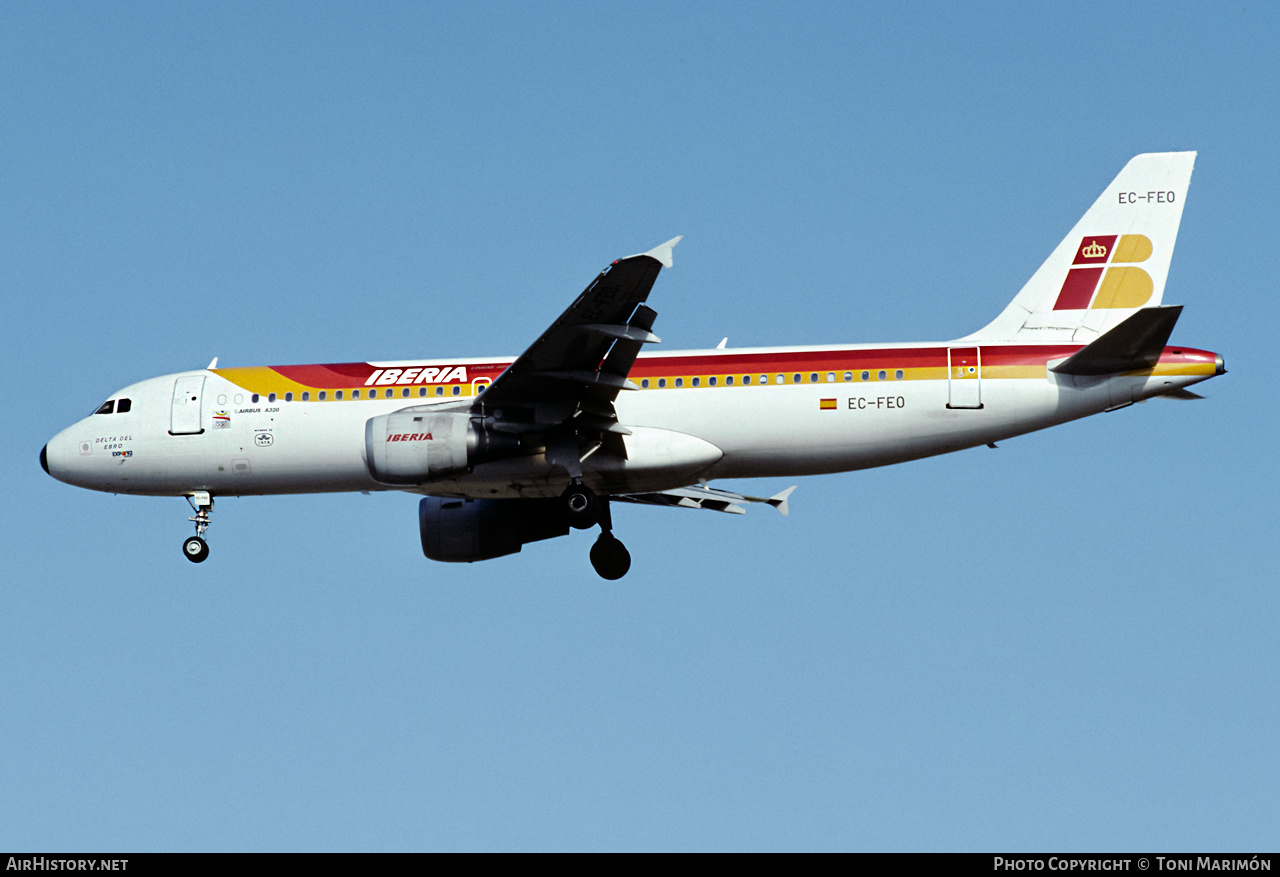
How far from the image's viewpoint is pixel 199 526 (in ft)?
89.7

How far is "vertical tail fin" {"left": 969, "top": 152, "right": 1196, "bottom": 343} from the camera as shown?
1037 inches

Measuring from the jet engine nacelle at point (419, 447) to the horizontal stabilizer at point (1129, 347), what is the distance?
9.60 m

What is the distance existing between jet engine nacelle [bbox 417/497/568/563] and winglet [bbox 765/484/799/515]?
382cm

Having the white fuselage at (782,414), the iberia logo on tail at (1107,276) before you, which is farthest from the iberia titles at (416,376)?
the iberia logo on tail at (1107,276)

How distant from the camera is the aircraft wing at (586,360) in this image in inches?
879

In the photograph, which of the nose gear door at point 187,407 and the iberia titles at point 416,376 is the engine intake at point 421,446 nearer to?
the iberia titles at point 416,376

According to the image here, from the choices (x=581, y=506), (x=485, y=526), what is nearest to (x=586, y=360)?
(x=581, y=506)

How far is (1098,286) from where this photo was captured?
26.7 m

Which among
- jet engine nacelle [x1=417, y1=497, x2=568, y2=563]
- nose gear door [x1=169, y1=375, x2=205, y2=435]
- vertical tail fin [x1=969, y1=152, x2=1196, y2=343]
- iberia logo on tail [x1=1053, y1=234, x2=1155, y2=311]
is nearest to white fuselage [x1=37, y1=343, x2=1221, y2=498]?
vertical tail fin [x1=969, y1=152, x2=1196, y2=343]

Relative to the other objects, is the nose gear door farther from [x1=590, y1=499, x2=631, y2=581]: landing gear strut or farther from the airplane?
[x1=590, y1=499, x2=631, y2=581]: landing gear strut
